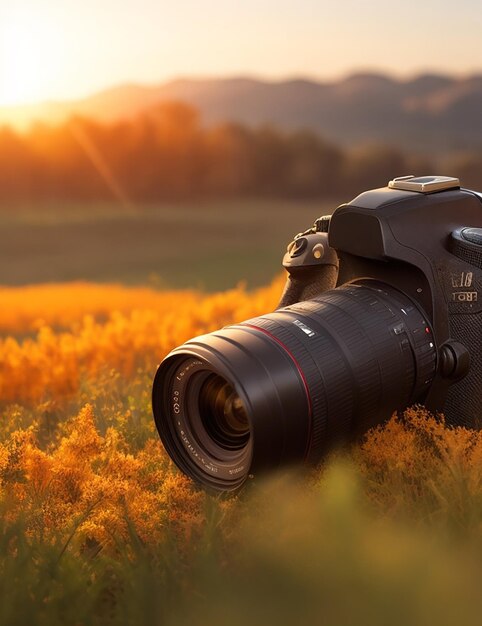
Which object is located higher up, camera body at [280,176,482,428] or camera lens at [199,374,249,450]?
camera body at [280,176,482,428]

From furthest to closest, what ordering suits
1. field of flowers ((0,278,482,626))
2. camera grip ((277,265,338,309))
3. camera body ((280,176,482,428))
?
camera grip ((277,265,338,309)) → camera body ((280,176,482,428)) → field of flowers ((0,278,482,626))

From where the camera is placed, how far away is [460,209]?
3137 mm

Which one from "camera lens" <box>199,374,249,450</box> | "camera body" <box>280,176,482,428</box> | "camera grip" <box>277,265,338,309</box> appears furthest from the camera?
"camera grip" <box>277,265,338,309</box>

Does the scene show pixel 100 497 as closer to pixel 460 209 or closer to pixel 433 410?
pixel 433 410

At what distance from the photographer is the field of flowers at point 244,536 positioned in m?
2.17

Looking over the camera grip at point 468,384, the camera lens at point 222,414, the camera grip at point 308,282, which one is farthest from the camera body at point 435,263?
the camera lens at point 222,414

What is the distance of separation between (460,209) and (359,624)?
5.29ft

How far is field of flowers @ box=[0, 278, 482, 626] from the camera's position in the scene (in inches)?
85.4

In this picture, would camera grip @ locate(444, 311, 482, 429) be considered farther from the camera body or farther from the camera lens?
the camera lens

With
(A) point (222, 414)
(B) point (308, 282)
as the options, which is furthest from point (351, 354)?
(B) point (308, 282)

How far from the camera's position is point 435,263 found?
3002 mm

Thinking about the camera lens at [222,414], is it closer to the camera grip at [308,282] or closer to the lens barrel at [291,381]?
the lens barrel at [291,381]

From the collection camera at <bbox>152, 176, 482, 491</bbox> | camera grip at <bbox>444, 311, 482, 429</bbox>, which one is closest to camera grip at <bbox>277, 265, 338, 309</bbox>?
camera at <bbox>152, 176, 482, 491</bbox>

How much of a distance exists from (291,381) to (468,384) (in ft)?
2.62
